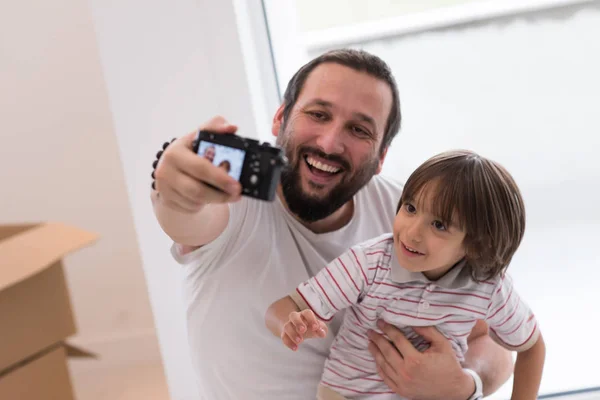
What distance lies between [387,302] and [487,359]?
1.19 ft

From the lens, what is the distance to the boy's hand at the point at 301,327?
0.99m

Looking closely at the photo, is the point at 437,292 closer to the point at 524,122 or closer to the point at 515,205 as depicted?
the point at 515,205

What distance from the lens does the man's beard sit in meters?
1.27

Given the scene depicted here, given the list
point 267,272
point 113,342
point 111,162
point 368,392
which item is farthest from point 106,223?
point 368,392

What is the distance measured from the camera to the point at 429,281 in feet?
3.76

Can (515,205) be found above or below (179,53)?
below

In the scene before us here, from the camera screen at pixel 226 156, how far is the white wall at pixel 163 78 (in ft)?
2.22

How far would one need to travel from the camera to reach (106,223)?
7.09ft

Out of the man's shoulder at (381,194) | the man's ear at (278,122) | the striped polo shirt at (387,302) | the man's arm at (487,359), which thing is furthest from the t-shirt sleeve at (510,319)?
the man's ear at (278,122)

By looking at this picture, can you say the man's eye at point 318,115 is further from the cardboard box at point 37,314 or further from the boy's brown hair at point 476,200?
the cardboard box at point 37,314

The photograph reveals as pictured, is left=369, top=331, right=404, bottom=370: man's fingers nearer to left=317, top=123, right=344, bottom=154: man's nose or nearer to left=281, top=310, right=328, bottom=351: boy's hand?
left=281, top=310, right=328, bottom=351: boy's hand

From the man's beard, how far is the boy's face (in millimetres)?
201

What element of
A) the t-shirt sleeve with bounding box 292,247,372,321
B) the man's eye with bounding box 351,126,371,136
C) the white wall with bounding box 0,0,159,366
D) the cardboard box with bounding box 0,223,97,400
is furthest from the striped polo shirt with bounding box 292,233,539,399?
the white wall with bounding box 0,0,159,366

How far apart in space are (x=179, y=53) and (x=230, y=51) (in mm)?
124
